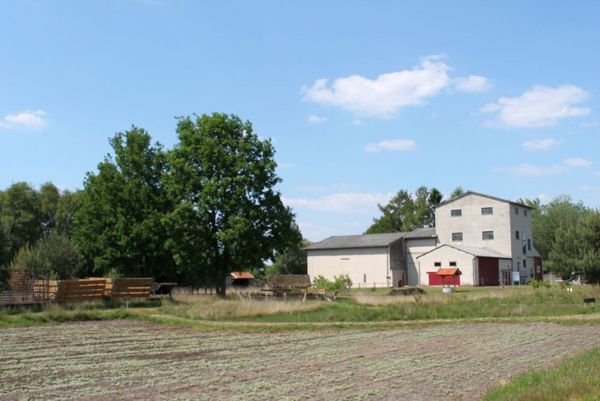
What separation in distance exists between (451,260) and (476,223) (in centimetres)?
887

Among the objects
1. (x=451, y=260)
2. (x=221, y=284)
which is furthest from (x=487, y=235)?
(x=221, y=284)

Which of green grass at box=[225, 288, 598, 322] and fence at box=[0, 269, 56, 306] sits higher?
fence at box=[0, 269, 56, 306]

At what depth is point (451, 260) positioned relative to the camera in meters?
73.0

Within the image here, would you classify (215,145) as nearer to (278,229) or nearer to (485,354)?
(278,229)

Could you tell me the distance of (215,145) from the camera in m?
44.8

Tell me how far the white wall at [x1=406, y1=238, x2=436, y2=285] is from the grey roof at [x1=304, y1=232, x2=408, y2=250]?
5.54 feet

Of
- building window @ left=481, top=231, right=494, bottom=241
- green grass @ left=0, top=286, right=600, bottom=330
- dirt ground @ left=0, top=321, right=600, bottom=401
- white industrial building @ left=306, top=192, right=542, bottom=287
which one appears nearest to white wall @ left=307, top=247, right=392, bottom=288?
white industrial building @ left=306, top=192, right=542, bottom=287

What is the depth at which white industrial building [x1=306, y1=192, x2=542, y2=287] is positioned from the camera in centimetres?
7531

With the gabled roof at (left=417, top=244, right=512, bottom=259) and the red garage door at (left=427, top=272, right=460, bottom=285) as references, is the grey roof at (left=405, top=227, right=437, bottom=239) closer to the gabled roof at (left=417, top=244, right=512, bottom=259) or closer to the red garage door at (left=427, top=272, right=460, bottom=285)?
the gabled roof at (left=417, top=244, right=512, bottom=259)

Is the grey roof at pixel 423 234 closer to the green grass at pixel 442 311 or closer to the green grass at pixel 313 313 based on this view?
the green grass at pixel 313 313

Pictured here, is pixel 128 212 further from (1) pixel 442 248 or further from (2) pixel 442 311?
(1) pixel 442 248

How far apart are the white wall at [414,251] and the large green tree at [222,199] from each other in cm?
3701

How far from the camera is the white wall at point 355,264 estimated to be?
77.1 m

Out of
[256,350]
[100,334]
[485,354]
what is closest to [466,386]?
[485,354]
